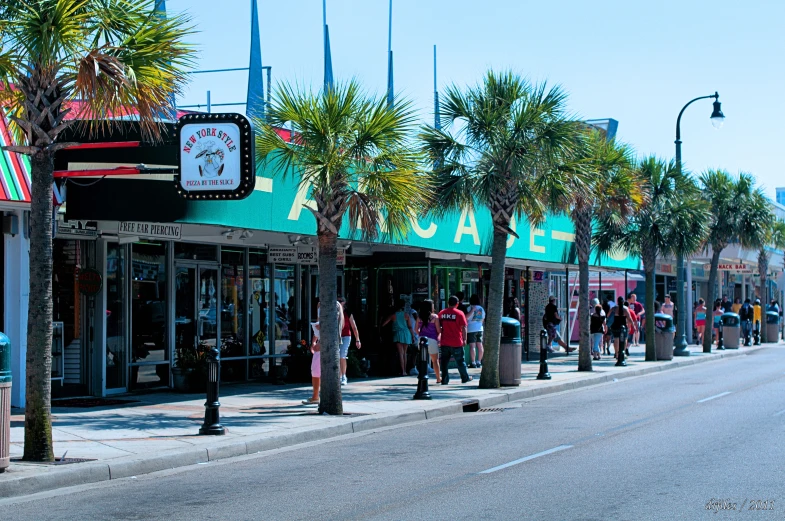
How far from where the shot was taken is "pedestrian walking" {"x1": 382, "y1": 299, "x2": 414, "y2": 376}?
2175 centimetres

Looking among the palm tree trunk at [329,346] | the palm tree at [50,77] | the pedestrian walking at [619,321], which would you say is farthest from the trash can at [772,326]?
the palm tree at [50,77]

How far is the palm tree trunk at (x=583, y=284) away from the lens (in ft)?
79.0

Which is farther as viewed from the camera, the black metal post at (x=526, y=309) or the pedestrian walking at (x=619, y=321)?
the black metal post at (x=526, y=309)

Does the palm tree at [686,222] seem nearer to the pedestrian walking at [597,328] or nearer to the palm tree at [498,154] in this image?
the pedestrian walking at [597,328]

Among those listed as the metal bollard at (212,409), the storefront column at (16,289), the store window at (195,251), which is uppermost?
the store window at (195,251)

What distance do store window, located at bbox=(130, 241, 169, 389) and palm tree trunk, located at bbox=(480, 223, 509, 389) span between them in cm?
642

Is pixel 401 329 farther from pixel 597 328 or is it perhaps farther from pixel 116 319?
pixel 597 328

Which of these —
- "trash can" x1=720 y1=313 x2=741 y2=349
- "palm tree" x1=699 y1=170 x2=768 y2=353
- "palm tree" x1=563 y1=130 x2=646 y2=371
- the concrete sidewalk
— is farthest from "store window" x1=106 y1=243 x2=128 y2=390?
"trash can" x1=720 y1=313 x2=741 y2=349

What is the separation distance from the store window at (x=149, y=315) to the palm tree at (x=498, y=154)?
5633 millimetres

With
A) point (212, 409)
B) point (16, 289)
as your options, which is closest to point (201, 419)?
point (212, 409)

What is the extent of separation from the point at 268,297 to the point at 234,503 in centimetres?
1328

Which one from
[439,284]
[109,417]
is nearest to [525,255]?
[439,284]

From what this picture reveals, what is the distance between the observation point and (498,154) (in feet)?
61.1

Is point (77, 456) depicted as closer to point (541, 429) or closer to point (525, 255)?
point (541, 429)
